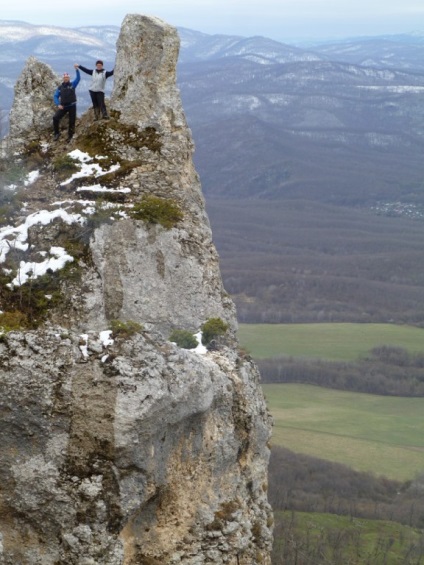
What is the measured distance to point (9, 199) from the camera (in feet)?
74.2

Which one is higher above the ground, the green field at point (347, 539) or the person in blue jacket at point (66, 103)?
the person in blue jacket at point (66, 103)

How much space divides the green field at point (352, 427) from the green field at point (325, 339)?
1275 centimetres

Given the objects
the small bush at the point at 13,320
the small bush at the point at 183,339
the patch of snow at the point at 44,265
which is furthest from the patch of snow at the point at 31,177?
the small bush at the point at 183,339

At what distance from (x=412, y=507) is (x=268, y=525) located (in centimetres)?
6506

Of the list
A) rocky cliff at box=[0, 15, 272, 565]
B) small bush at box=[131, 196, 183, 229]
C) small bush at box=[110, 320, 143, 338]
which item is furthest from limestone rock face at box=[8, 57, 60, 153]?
small bush at box=[110, 320, 143, 338]

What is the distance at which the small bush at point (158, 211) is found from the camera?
69.8 feet

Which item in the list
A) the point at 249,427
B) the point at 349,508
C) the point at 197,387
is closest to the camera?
the point at 197,387

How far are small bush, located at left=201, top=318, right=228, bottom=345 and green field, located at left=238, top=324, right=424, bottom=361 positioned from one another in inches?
4252

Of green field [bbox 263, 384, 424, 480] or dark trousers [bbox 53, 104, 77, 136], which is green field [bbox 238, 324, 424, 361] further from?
dark trousers [bbox 53, 104, 77, 136]

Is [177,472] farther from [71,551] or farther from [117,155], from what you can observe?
[117,155]

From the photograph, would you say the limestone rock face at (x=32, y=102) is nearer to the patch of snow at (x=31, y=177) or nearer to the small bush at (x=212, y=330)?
the patch of snow at (x=31, y=177)

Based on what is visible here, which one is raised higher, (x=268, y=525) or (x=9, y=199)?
(x=9, y=199)

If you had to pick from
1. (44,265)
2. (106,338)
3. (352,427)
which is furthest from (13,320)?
(352,427)

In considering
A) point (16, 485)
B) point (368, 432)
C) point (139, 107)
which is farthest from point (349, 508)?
point (16, 485)
